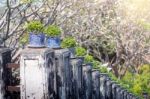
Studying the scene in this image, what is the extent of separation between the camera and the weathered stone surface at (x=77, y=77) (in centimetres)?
884

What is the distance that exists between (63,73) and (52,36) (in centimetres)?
73

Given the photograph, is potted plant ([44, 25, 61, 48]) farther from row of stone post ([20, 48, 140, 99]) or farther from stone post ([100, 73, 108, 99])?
stone post ([100, 73, 108, 99])

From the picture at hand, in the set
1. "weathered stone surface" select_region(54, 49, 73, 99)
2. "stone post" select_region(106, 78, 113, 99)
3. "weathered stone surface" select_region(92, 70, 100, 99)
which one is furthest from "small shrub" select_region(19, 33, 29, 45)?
"weathered stone surface" select_region(54, 49, 73, 99)

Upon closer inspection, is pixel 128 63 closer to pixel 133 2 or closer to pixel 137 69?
pixel 137 69

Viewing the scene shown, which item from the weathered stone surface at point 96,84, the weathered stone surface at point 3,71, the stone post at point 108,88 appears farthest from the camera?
the stone post at point 108,88

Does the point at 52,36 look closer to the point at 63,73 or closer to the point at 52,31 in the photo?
the point at 52,31

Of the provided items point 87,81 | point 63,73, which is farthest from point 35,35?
point 87,81

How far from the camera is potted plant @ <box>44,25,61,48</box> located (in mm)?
7668

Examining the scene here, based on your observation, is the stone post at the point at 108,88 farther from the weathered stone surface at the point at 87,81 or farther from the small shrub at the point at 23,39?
the small shrub at the point at 23,39

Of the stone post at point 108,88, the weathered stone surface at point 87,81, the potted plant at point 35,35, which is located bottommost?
the stone post at point 108,88

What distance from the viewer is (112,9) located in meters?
20.7

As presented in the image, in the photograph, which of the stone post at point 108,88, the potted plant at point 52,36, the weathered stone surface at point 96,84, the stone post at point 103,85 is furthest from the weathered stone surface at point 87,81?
the stone post at point 108,88

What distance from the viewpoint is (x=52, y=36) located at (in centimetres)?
770

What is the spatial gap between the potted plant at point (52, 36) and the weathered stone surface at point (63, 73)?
6.3 inches
